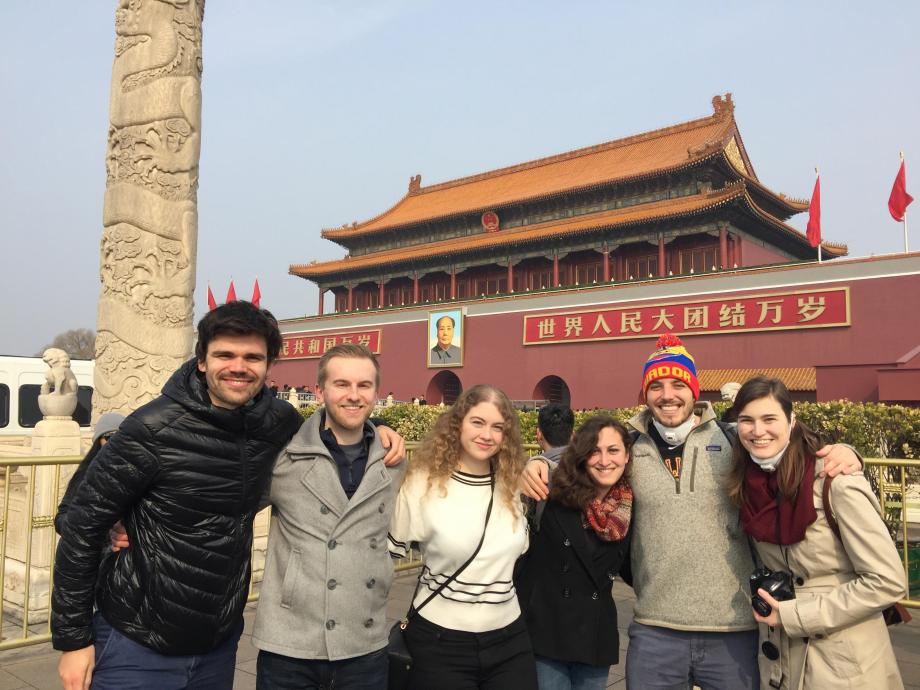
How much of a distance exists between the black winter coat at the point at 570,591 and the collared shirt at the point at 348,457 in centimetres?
61

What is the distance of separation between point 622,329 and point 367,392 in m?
15.9

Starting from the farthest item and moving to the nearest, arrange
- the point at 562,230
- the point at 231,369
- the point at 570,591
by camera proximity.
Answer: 1. the point at 562,230
2. the point at 570,591
3. the point at 231,369

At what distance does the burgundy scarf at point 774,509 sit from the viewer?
1798 mm

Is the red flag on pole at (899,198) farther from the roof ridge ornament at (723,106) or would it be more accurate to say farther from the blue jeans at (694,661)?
the blue jeans at (694,661)

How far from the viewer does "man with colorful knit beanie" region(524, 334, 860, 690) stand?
6.44 ft

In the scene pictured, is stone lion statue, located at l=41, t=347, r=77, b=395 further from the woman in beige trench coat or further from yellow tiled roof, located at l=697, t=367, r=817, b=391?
yellow tiled roof, located at l=697, t=367, r=817, b=391

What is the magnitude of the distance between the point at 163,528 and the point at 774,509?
1.62m

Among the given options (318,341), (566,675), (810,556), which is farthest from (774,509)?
(318,341)

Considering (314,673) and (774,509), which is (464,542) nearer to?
(314,673)

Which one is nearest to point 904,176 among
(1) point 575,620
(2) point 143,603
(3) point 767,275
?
(3) point 767,275

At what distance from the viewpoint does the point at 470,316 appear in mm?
20422

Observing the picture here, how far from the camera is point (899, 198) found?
46.6 ft

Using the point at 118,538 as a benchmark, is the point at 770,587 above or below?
below

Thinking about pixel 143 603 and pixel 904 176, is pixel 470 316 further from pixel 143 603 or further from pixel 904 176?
pixel 143 603
